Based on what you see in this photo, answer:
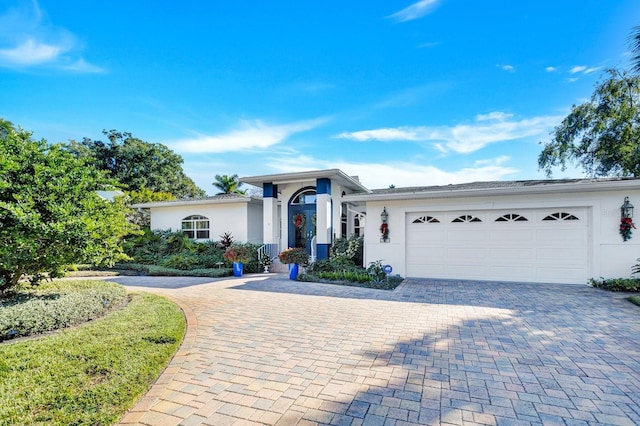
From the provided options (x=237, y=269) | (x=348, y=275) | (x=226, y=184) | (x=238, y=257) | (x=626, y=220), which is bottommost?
(x=237, y=269)

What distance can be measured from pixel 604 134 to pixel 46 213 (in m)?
23.1

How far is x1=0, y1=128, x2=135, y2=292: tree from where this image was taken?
15.6 ft

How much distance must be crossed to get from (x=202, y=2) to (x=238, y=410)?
9.53 meters

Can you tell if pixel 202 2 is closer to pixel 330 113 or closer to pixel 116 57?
pixel 116 57

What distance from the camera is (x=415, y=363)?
3709 mm

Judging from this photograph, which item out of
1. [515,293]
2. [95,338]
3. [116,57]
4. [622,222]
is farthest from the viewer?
[116,57]

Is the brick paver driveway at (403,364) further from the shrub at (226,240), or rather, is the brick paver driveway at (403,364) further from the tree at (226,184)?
the tree at (226,184)

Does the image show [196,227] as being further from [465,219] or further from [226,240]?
[465,219]

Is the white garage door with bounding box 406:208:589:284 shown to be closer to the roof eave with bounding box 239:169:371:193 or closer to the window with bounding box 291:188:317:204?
the roof eave with bounding box 239:169:371:193

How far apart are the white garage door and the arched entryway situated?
430 cm

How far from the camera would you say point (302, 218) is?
13.5m

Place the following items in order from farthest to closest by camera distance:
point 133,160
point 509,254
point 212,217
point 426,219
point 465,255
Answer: point 133,160
point 212,217
point 426,219
point 465,255
point 509,254

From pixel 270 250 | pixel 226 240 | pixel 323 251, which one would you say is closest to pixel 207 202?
pixel 226 240

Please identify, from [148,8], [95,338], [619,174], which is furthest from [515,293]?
[619,174]
